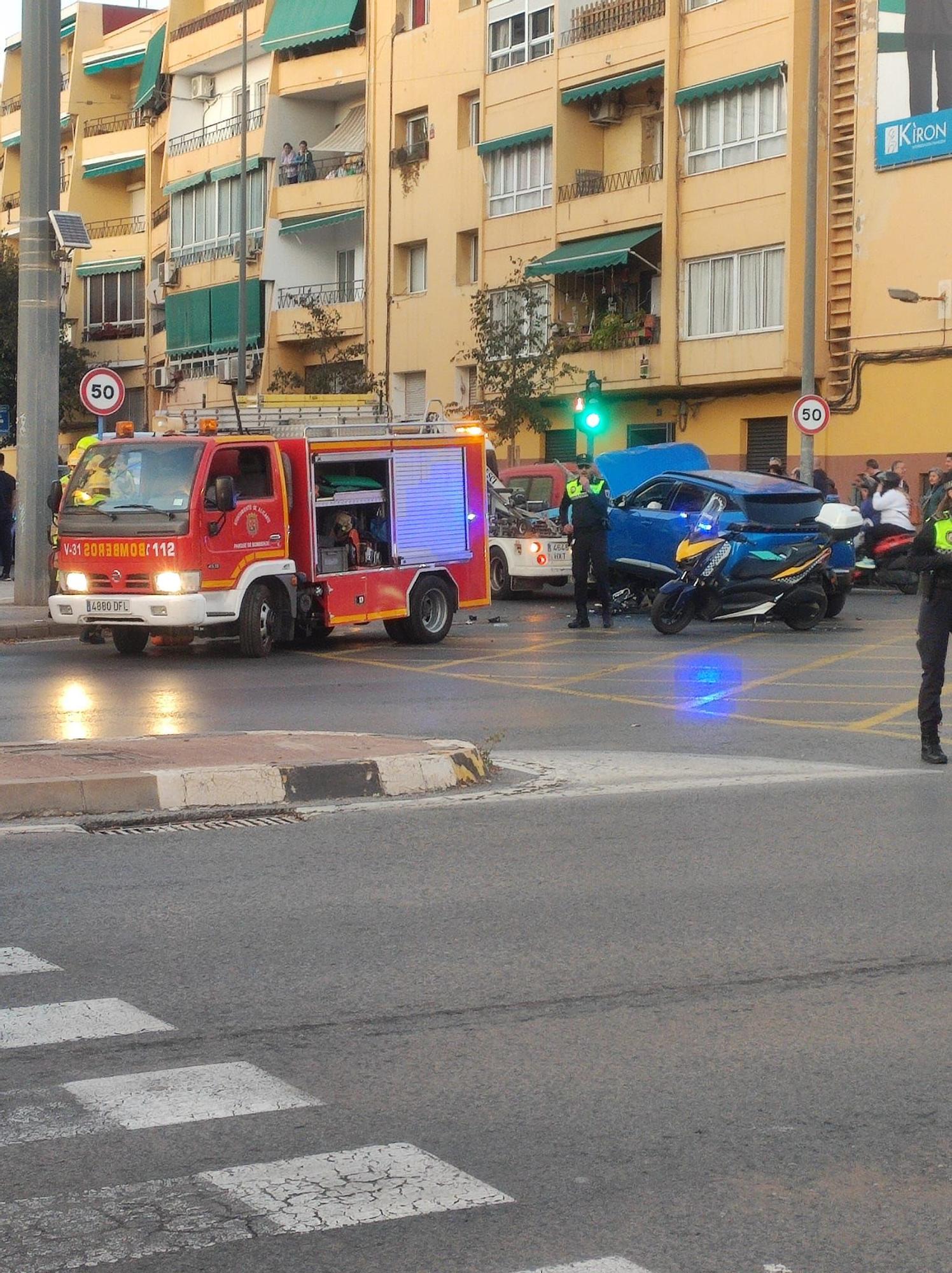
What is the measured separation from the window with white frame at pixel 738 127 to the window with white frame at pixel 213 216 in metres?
17.0

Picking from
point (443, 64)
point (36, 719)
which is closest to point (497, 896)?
point (36, 719)

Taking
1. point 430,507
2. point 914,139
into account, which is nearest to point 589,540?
point 430,507

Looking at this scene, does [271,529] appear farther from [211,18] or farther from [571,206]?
[211,18]

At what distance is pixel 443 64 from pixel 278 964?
143 feet

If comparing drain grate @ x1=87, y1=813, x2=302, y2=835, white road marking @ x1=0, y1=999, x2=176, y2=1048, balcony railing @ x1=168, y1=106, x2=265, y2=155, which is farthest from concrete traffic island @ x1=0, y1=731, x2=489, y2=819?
balcony railing @ x1=168, y1=106, x2=265, y2=155

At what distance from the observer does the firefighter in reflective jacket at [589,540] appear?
834 inches

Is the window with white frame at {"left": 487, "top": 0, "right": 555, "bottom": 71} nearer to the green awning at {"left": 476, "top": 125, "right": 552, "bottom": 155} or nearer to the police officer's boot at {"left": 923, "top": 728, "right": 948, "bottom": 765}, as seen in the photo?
the green awning at {"left": 476, "top": 125, "right": 552, "bottom": 155}

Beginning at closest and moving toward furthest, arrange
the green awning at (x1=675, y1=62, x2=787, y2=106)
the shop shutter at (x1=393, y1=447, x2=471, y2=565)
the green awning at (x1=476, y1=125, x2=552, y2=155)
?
1. the shop shutter at (x1=393, y1=447, x2=471, y2=565)
2. the green awning at (x1=675, y1=62, x2=787, y2=106)
3. the green awning at (x1=476, y1=125, x2=552, y2=155)

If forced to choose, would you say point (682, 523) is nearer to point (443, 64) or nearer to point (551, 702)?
point (551, 702)

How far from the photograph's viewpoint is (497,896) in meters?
7.58

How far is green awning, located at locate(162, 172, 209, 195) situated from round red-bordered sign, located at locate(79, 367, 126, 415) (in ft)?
114

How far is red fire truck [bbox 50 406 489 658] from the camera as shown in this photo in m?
17.4

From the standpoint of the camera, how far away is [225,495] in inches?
681

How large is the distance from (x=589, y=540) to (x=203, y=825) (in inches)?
484
